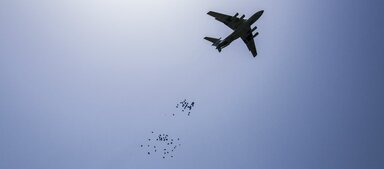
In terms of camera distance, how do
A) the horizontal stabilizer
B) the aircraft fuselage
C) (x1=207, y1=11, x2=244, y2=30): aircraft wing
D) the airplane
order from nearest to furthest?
Result: 1. the aircraft fuselage
2. the airplane
3. (x1=207, y1=11, x2=244, y2=30): aircraft wing
4. the horizontal stabilizer

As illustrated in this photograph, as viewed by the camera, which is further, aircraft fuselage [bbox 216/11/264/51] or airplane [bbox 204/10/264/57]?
airplane [bbox 204/10/264/57]

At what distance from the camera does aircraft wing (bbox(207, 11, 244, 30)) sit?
79812 millimetres

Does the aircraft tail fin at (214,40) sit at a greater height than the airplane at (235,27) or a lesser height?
lesser

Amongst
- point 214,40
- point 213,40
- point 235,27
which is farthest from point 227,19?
point 213,40

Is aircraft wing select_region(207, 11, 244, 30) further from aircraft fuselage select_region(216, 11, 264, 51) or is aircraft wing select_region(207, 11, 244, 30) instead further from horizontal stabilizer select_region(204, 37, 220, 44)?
horizontal stabilizer select_region(204, 37, 220, 44)

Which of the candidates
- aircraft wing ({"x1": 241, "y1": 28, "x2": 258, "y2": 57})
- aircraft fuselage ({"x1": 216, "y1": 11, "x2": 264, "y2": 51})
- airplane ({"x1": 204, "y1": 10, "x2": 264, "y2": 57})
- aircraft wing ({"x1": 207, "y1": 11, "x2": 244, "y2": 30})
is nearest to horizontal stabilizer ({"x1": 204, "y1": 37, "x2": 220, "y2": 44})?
airplane ({"x1": 204, "y1": 10, "x2": 264, "y2": 57})

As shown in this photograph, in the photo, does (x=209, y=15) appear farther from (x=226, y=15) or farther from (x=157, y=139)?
(x=157, y=139)

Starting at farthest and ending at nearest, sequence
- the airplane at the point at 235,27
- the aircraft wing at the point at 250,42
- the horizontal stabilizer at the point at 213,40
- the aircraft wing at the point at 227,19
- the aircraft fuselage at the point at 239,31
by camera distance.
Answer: the aircraft wing at the point at 250,42, the horizontal stabilizer at the point at 213,40, the aircraft wing at the point at 227,19, the airplane at the point at 235,27, the aircraft fuselage at the point at 239,31

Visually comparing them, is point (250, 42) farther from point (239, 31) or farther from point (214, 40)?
point (214, 40)

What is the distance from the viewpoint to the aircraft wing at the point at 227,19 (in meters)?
79.8

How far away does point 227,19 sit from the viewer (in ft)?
264

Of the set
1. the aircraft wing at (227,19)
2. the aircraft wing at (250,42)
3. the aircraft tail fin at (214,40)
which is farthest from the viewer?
the aircraft wing at (250,42)

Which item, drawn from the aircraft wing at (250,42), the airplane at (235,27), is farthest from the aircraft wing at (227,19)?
the aircraft wing at (250,42)

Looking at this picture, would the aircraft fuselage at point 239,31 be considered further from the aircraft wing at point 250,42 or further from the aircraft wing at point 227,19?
the aircraft wing at point 250,42
